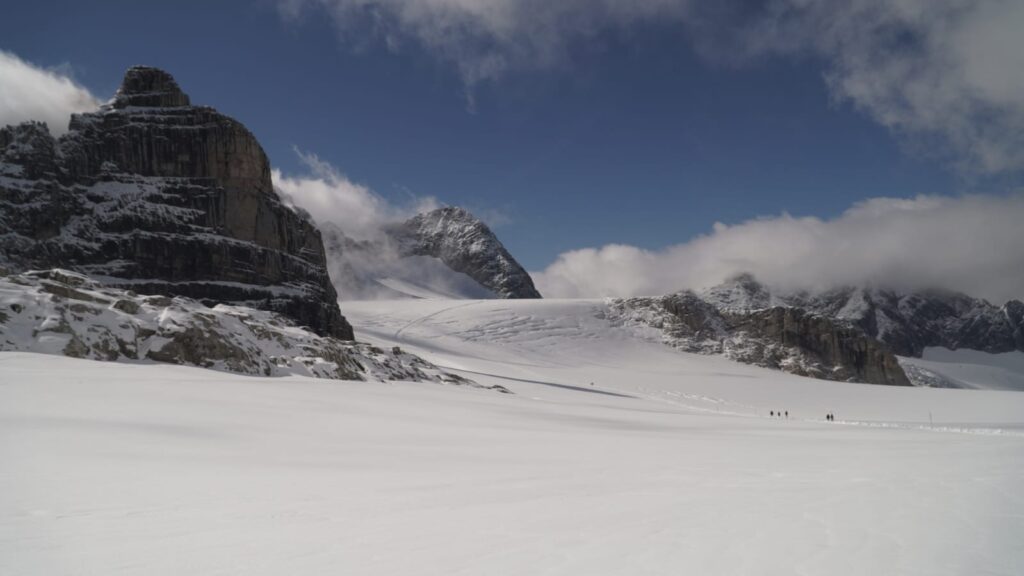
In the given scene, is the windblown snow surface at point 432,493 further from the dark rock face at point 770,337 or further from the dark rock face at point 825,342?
the dark rock face at point 825,342

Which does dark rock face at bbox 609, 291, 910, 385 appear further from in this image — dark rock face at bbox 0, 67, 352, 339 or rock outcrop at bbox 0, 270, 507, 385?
rock outcrop at bbox 0, 270, 507, 385

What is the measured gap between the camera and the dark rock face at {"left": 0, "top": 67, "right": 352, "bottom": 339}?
187ft

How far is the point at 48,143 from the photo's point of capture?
61.7 meters

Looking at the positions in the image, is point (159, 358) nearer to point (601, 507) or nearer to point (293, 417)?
point (293, 417)

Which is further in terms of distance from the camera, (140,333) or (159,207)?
(159,207)

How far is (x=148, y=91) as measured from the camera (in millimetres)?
68125

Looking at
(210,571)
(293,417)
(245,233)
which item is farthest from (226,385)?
(245,233)

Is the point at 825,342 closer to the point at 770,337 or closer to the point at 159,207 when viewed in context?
the point at 770,337

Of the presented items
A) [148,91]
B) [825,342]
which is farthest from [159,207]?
[825,342]

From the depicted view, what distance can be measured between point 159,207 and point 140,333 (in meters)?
50.3

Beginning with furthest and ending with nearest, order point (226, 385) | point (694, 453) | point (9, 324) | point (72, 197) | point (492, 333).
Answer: point (492, 333) < point (72, 197) < point (9, 324) < point (226, 385) < point (694, 453)

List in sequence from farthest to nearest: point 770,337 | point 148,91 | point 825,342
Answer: point 825,342 < point 770,337 < point 148,91

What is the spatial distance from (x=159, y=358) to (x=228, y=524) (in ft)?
58.6

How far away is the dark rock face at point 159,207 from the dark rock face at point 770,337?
59492 mm
